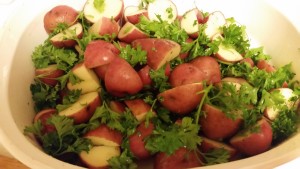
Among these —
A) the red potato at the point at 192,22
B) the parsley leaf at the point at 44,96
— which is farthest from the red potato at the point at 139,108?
the red potato at the point at 192,22

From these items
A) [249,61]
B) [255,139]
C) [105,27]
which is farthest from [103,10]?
[255,139]

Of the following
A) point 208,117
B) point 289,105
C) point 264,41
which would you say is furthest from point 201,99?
point 264,41

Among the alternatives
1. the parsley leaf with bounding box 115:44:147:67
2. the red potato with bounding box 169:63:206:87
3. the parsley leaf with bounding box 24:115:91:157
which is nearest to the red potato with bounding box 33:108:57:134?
the parsley leaf with bounding box 24:115:91:157

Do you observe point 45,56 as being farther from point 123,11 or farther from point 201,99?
point 201,99

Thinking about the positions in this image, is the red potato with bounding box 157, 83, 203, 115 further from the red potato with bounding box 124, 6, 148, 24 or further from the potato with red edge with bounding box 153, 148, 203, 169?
the red potato with bounding box 124, 6, 148, 24

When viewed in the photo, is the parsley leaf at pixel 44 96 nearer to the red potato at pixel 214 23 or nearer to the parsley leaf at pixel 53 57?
the parsley leaf at pixel 53 57

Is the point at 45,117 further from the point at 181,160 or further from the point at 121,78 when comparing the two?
the point at 181,160
